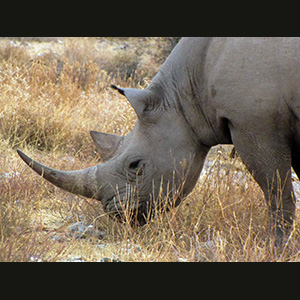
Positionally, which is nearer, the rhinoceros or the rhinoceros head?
the rhinoceros

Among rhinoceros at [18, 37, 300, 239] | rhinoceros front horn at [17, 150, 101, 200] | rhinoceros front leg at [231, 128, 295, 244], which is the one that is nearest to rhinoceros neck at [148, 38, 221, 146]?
rhinoceros at [18, 37, 300, 239]

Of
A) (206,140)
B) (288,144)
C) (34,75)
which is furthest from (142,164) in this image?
(34,75)

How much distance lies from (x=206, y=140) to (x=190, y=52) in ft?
2.63

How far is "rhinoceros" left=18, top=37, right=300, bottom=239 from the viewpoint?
473 centimetres

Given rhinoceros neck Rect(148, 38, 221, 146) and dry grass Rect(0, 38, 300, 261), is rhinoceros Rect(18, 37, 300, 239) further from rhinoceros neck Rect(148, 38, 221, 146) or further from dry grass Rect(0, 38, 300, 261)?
dry grass Rect(0, 38, 300, 261)

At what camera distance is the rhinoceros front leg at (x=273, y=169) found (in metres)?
4.88

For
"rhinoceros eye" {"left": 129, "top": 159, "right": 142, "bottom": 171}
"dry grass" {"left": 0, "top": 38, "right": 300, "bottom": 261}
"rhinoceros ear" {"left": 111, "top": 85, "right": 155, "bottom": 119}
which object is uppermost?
"rhinoceros ear" {"left": 111, "top": 85, "right": 155, "bottom": 119}

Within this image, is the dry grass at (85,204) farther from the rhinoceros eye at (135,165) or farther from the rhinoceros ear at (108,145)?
the rhinoceros ear at (108,145)

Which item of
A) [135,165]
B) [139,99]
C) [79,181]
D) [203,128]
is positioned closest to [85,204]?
[79,181]

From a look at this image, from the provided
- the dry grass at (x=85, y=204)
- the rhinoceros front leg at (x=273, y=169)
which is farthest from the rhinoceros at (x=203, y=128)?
the dry grass at (x=85, y=204)

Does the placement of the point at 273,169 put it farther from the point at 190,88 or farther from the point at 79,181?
the point at 79,181

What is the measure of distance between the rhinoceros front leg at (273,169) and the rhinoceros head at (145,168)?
0.60 m

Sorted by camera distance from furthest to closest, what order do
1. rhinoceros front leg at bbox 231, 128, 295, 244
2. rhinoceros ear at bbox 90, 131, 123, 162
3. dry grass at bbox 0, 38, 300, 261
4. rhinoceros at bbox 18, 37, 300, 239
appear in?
1. rhinoceros ear at bbox 90, 131, 123, 162
2. dry grass at bbox 0, 38, 300, 261
3. rhinoceros front leg at bbox 231, 128, 295, 244
4. rhinoceros at bbox 18, 37, 300, 239

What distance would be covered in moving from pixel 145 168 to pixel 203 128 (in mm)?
641
